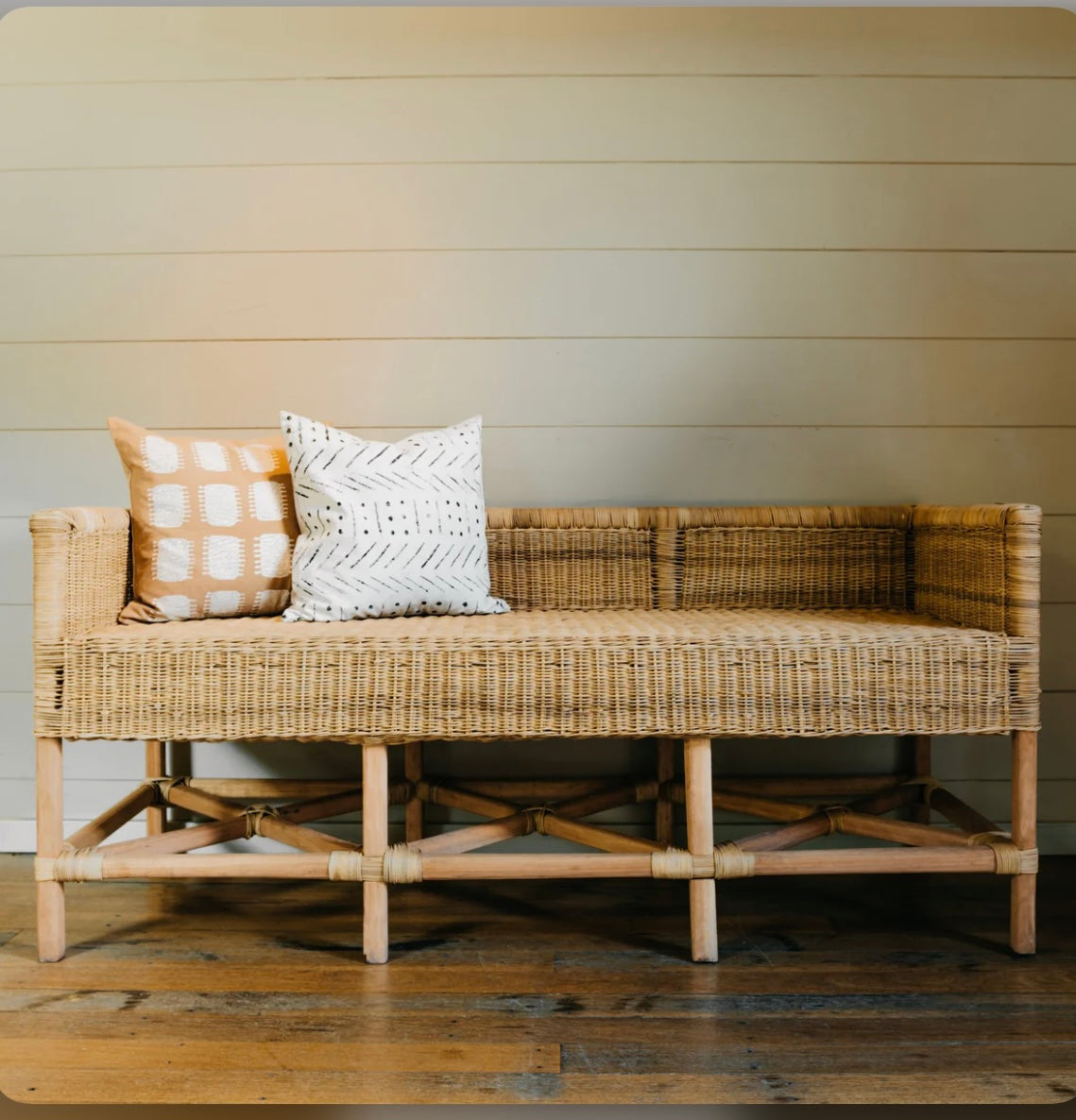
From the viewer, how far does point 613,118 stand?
200 cm

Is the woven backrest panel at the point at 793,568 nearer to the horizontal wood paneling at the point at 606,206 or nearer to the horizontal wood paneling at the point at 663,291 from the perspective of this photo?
the horizontal wood paneling at the point at 663,291

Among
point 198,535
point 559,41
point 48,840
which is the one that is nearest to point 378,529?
point 198,535

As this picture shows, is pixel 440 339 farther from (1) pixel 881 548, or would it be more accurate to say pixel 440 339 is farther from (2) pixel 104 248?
(1) pixel 881 548

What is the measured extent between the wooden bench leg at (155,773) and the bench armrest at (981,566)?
1.53 meters

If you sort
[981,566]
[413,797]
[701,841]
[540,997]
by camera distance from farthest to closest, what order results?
[413,797]
[981,566]
[701,841]
[540,997]

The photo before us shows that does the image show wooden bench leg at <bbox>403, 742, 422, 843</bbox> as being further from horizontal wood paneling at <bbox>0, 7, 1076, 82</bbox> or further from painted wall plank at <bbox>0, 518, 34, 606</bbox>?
horizontal wood paneling at <bbox>0, 7, 1076, 82</bbox>

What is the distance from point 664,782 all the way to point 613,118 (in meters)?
1.36

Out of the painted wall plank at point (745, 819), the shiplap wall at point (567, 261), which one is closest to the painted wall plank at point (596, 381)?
the shiplap wall at point (567, 261)

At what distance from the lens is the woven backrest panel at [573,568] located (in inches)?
76.3

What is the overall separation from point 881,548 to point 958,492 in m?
0.24

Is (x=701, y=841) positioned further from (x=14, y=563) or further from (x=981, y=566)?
(x=14, y=563)

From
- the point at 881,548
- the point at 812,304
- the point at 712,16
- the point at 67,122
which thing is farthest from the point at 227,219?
the point at 881,548

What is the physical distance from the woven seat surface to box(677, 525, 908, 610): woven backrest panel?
0.46 m

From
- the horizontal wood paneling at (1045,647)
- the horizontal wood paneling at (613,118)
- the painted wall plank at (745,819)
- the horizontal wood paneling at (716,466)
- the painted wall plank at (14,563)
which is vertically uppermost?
the horizontal wood paneling at (613,118)
